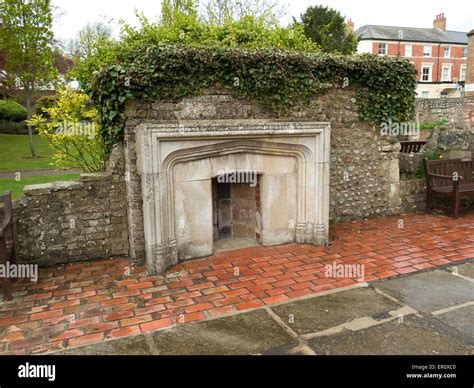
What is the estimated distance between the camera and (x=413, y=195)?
7.98m

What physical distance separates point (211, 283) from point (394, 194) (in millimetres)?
4738

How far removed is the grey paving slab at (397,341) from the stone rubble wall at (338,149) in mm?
3100

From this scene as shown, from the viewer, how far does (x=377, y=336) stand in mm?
3486

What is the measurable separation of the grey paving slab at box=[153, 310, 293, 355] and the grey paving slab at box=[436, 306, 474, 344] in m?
1.63

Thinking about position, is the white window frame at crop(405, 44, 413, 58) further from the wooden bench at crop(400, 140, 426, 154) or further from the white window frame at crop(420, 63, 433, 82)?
the wooden bench at crop(400, 140, 426, 154)

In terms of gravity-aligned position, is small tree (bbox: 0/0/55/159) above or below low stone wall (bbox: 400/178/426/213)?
above

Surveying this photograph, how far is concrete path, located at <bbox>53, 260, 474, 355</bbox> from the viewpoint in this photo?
3.31 meters

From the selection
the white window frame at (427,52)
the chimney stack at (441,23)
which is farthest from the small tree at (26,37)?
the chimney stack at (441,23)

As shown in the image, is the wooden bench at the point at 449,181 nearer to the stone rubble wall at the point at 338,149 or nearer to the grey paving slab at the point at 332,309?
the stone rubble wall at the point at 338,149

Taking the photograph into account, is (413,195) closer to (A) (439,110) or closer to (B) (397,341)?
(B) (397,341)

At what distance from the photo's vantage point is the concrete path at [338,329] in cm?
331

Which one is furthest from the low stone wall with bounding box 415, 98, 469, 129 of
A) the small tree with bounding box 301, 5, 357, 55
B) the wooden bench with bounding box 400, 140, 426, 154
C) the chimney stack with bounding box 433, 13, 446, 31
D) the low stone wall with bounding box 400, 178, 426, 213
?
the chimney stack with bounding box 433, 13, 446, 31
